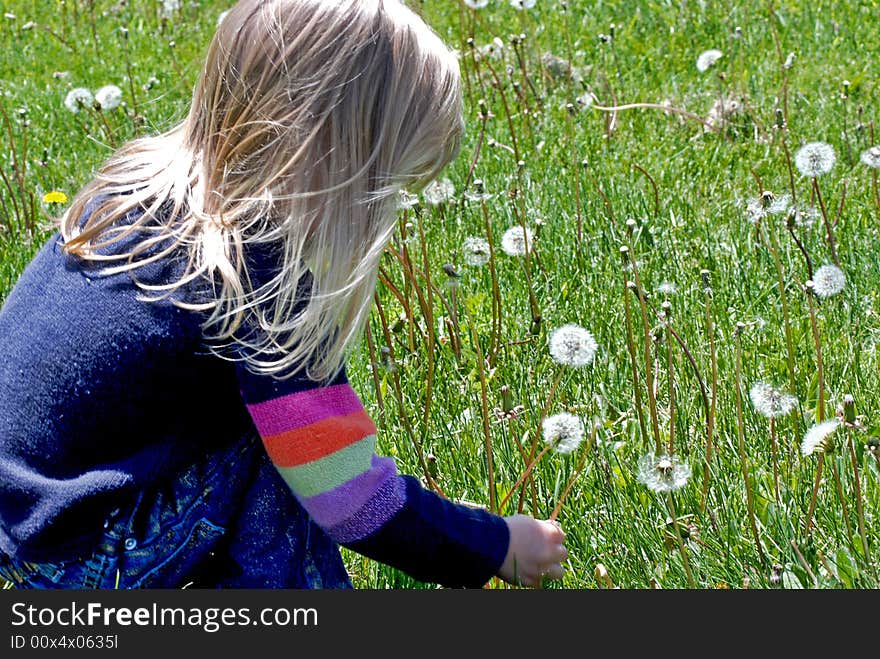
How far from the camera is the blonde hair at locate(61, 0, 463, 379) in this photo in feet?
5.70

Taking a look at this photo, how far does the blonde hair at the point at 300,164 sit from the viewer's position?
5.70ft

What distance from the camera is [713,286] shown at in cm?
298

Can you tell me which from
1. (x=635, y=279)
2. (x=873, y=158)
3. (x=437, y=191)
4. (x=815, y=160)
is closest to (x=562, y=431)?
(x=635, y=279)

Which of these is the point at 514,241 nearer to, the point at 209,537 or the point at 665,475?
the point at 665,475

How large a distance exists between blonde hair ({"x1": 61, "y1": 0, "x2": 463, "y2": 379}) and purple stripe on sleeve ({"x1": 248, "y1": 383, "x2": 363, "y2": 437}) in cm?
5

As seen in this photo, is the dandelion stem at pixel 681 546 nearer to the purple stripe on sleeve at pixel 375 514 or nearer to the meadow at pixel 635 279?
the meadow at pixel 635 279

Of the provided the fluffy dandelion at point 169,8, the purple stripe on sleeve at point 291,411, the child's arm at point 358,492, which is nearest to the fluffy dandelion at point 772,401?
the child's arm at point 358,492

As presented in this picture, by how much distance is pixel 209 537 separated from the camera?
1.83 m

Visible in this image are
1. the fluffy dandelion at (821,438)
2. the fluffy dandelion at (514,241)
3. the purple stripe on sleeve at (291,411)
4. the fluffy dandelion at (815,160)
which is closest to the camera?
the purple stripe on sleeve at (291,411)

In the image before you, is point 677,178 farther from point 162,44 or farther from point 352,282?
point 162,44

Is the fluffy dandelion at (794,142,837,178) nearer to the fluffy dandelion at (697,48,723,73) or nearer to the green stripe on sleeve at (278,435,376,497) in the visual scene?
the green stripe on sleeve at (278,435,376,497)

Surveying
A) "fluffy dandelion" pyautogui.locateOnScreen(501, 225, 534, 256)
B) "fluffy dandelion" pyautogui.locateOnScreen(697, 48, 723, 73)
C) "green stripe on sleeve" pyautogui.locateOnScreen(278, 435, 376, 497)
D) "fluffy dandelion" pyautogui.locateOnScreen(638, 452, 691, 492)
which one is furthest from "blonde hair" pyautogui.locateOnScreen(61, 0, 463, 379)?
"fluffy dandelion" pyautogui.locateOnScreen(697, 48, 723, 73)

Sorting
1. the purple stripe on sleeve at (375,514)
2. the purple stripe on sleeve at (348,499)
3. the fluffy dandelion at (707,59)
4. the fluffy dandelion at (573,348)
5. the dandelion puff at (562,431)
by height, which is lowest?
the fluffy dandelion at (707,59)

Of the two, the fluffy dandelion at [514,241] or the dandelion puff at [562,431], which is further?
the fluffy dandelion at [514,241]
